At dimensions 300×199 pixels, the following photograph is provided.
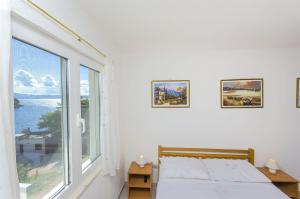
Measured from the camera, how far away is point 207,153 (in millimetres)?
2736

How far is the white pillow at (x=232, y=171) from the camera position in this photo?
2.08m

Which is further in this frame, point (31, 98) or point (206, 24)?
point (206, 24)

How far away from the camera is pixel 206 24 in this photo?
1.82 metres

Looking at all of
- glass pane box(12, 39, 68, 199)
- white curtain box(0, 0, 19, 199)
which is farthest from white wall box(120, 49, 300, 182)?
white curtain box(0, 0, 19, 199)

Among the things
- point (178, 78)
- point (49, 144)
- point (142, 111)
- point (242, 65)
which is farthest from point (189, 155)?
point (49, 144)

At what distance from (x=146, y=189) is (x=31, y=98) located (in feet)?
7.38

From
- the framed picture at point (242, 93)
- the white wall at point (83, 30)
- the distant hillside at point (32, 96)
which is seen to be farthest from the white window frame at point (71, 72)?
the framed picture at point (242, 93)

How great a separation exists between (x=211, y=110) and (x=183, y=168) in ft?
3.64

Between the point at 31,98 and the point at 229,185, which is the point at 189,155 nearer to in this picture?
the point at 229,185

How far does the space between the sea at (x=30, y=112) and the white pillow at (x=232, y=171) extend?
2085mm

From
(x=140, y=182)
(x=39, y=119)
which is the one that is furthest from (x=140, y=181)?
(x=39, y=119)

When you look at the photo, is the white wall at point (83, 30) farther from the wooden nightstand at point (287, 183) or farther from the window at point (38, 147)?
the wooden nightstand at point (287, 183)

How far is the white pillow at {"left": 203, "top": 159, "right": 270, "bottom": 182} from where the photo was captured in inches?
81.9

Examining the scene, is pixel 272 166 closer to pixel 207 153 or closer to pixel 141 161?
pixel 207 153
